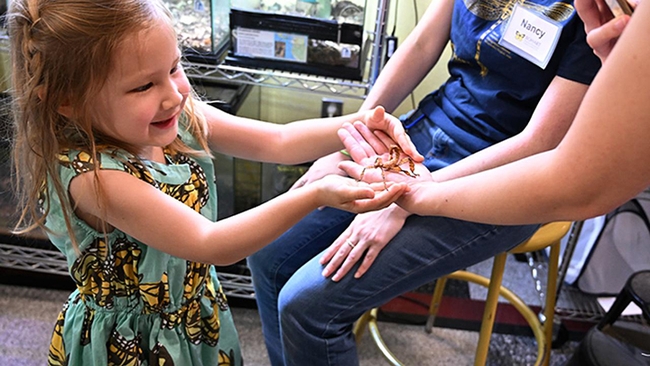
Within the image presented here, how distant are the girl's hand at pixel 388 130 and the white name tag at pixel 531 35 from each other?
0.81 ft

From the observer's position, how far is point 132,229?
0.93 metres

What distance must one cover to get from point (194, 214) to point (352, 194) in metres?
0.25

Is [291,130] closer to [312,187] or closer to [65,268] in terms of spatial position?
[312,187]

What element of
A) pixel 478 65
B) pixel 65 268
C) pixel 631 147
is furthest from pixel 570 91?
pixel 65 268

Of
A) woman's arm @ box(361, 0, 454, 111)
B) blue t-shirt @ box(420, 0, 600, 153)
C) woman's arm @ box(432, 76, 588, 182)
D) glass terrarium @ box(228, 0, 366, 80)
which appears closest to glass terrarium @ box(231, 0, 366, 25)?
glass terrarium @ box(228, 0, 366, 80)

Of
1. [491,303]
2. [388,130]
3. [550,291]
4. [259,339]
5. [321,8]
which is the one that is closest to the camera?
[388,130]

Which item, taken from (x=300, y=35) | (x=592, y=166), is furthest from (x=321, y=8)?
(x=592, y=166)

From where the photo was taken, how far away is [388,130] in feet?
3.76

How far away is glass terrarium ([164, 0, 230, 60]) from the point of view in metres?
1.61

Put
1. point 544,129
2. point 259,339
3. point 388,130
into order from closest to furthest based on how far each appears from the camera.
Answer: point 544,129, point 388,130, point 259,339

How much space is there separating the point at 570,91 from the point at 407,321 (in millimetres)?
1031

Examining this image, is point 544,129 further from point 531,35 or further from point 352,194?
point 352,194

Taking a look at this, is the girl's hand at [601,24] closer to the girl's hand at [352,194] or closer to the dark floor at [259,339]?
the girl's hand at [352,194]

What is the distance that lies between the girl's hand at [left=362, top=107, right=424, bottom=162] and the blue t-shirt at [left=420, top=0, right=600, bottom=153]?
15 centimetres
